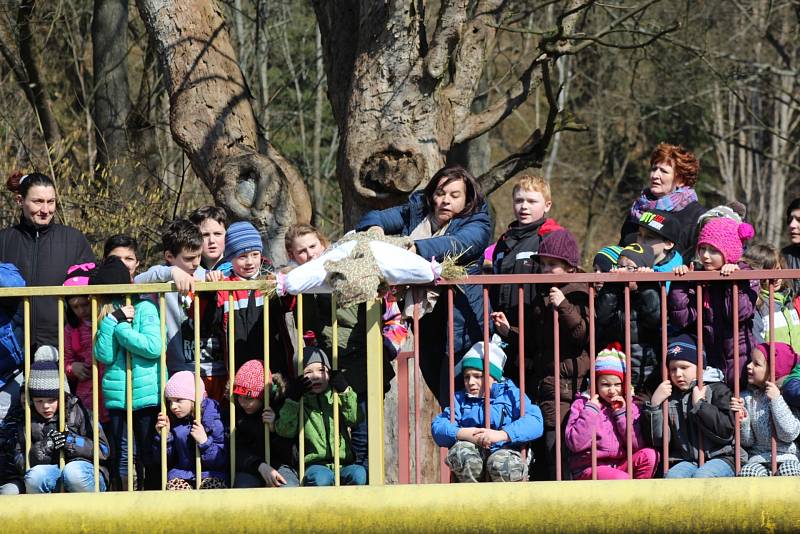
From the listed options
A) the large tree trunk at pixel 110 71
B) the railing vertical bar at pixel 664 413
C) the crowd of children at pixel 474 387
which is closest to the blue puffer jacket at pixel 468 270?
the crowd of children at pixel 474 387

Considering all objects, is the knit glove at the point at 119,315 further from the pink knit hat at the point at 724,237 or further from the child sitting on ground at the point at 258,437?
the pink knit hat at the point at 724,237

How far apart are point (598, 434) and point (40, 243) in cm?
321

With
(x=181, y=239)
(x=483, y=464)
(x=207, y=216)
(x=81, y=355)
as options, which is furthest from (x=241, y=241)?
(x=483, y=464)

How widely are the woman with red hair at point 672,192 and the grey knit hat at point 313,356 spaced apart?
1.71 meters

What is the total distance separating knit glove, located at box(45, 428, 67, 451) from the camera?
5.92 metres

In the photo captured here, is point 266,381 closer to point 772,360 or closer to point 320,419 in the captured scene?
point 320,419

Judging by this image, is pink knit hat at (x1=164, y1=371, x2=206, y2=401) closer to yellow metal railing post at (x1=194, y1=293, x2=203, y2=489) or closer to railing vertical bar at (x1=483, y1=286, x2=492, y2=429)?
yellow metal railing post at (x1=194, y1=293, x2=203, y2=489)

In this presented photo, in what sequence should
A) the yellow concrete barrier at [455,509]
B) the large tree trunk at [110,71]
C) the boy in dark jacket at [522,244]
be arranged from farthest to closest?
the large tree trunk at [110,71] → the boy in dark jacket at [522,244] → the yellow concrete barrier at [455,509]

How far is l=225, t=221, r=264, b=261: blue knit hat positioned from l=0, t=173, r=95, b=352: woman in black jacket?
0.95 meters

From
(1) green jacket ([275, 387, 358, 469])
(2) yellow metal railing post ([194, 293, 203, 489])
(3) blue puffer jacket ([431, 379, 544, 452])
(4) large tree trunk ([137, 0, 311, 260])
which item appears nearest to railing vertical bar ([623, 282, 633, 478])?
(3) blue puffer jacket ([431, 379, 544, 452])

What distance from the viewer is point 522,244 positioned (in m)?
6.26

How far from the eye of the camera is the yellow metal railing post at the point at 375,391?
5680 mm

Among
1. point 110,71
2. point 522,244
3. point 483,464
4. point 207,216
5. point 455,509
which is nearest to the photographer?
point 455,509

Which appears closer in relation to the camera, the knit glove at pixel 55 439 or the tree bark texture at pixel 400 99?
the knit glove at pixel 55 439
